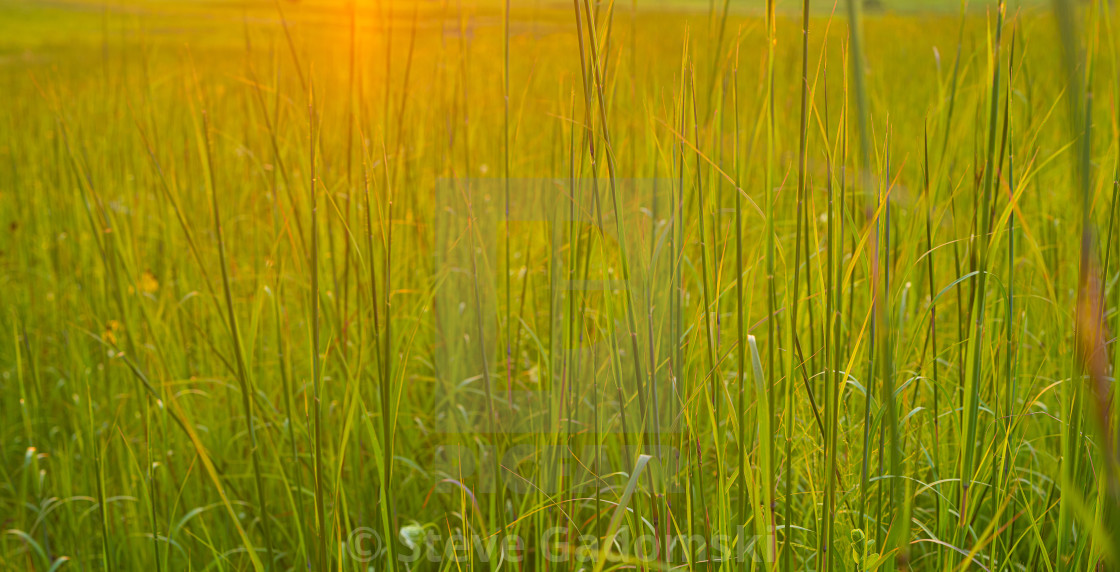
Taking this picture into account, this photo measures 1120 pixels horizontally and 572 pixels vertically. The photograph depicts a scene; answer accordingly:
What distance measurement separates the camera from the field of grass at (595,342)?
0.62 metres

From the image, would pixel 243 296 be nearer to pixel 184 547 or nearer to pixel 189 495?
pixel 189 495

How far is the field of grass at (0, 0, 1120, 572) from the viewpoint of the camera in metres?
0.62

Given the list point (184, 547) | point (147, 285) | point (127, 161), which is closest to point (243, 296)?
point (147, 285)

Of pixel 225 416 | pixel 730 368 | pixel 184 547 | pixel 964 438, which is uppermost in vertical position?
pixel 964 438

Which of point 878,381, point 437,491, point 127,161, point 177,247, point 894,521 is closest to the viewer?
point 894,521

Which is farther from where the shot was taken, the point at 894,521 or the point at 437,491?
the point at 437,491

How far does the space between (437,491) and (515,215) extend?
28.2 inches

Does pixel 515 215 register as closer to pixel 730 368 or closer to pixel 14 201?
pixel 730 368

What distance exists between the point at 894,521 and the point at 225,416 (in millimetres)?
1174

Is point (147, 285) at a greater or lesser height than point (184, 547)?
greater

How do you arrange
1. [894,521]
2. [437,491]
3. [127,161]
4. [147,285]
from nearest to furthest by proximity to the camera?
[894,521], [437,491], [147,285], [127,161]

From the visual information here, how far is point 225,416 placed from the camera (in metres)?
1.24

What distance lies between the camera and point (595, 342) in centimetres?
73

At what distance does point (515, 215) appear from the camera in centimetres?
150
